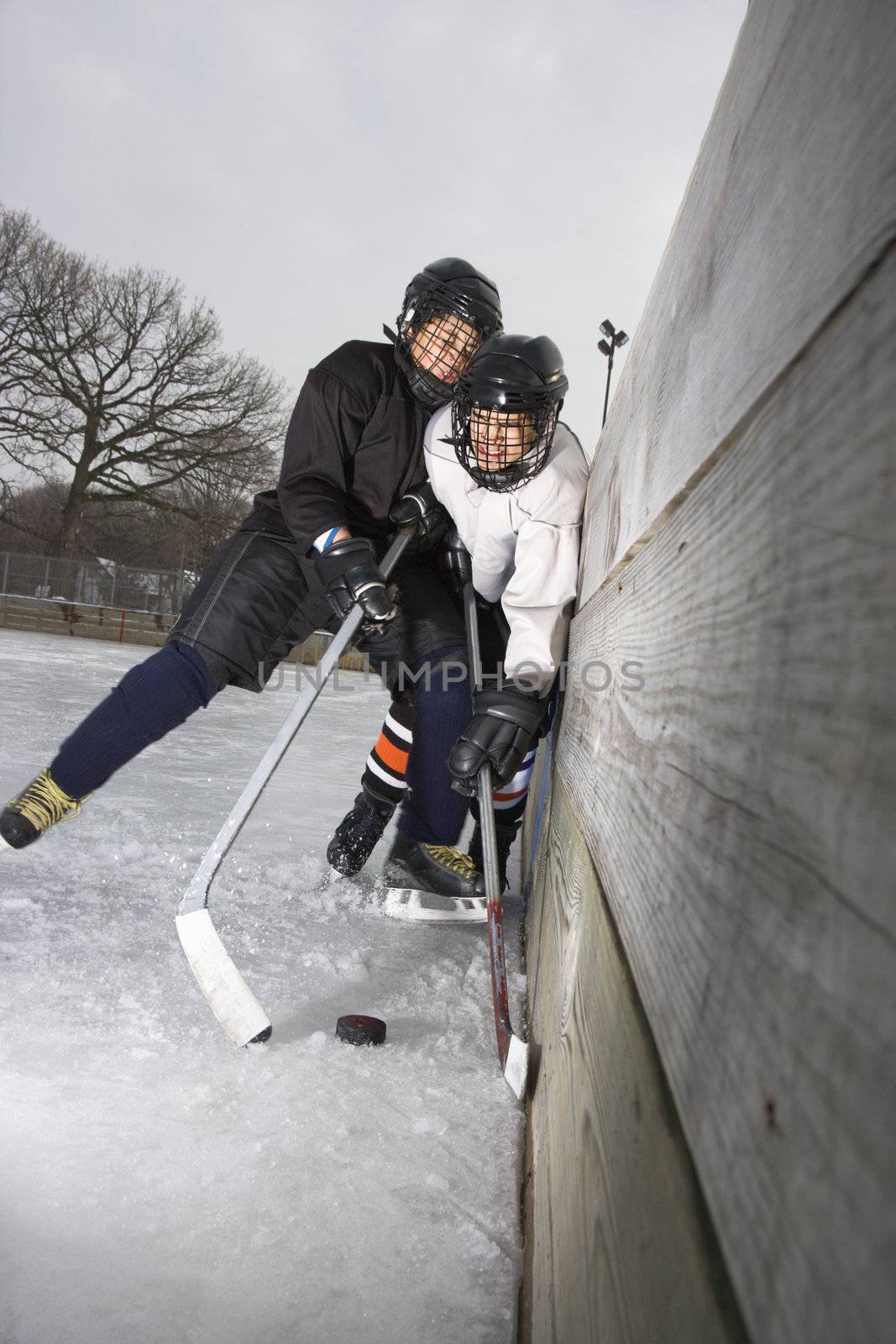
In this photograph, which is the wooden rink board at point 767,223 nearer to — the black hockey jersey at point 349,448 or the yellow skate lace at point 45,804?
the black hockey jersey at point 349,448

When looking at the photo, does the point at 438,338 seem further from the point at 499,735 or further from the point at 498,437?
the point at 499,735

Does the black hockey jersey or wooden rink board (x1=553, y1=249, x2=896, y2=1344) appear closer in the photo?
wooden rink board (x1=553, y1=249, x2=896, y2=1344)

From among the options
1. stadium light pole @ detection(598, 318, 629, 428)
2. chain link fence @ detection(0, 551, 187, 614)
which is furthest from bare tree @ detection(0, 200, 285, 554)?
stadium light pole @ detection(598, 318, 629, 428)

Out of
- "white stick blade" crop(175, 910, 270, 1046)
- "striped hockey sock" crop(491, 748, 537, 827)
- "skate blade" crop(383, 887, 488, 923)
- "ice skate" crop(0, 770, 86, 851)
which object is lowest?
"skate blade" crop(383, 887, 488, 923)

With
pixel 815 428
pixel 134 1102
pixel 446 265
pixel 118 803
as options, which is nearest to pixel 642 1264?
pixel 815 428

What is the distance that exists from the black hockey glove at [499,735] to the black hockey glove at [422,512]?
23.3 inches

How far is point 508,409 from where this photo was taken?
180cm

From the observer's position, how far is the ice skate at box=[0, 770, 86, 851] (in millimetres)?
2031

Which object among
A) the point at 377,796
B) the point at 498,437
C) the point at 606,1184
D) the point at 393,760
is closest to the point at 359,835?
the point at 377,796

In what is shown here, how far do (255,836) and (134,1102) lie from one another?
1.59 metres

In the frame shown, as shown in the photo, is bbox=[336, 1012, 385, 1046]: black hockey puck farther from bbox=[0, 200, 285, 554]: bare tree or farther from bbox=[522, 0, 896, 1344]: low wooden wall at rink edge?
bbox=[0, 200, 285, 554]: bare tree

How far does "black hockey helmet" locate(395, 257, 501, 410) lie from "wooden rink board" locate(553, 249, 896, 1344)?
170cm

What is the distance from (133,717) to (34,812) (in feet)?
0.96

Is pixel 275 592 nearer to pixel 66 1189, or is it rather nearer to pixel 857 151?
pixel 66 1189
